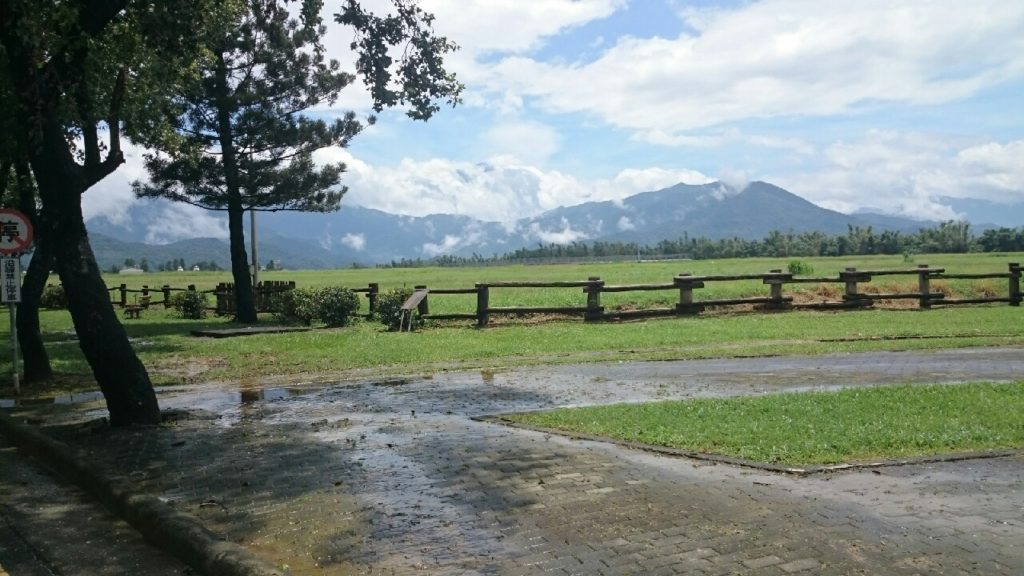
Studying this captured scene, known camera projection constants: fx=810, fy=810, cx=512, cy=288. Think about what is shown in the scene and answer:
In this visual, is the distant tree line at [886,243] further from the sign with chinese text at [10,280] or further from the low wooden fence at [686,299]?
the sign with chinese text at [10,280]

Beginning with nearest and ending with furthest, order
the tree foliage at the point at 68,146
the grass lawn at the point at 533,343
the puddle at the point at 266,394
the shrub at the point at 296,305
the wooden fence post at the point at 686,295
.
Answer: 1. the tree foliage at the point at 68,146
2. the puddle at the point at 266,394
3. the grass lawn at the point at 533,343
4. the wooden fence post at the point at 686,295
5. the shrub at the point at 296,305

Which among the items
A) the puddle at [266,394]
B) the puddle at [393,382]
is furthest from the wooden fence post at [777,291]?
the puddle at [266,394]

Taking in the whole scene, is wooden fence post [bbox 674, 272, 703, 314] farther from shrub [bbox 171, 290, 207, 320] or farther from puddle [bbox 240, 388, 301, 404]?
shrub [bbox 171, 290, 207, 320]

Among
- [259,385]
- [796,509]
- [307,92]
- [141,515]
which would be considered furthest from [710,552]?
[307,92]

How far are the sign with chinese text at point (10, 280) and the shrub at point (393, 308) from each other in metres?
9.92

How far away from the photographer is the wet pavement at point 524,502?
180 inches

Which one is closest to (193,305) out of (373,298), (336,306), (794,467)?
(373,298)

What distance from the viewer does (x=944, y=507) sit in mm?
5309

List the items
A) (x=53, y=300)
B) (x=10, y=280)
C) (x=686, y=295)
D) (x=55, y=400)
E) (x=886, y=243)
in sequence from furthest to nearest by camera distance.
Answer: (x=886, y=243) < (x=53, y=300) < (x=686, y=295) < (x=10, y=280) < (x=55, y=400)

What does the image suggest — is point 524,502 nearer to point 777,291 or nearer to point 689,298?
point 689,298

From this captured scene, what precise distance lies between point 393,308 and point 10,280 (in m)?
10.5

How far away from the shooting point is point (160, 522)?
18.0 feet

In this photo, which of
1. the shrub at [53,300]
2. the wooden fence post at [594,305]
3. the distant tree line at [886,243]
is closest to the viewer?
the wooden fence post at [594,305]

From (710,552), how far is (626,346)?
12.2 m
